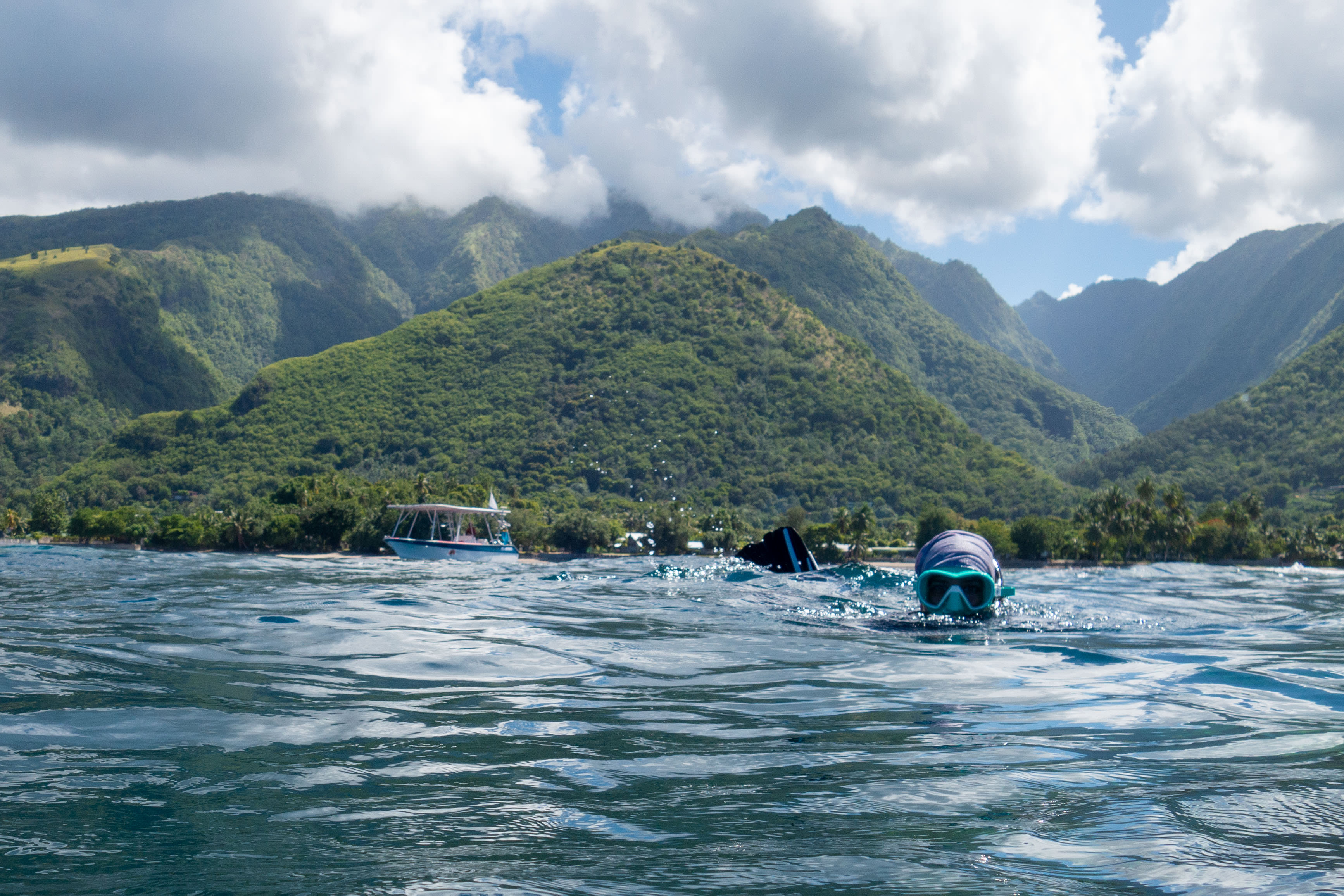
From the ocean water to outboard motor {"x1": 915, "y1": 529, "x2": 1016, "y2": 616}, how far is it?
7.30ft

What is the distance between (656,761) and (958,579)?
1405 cm

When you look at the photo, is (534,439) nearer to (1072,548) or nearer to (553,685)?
(1072,548)

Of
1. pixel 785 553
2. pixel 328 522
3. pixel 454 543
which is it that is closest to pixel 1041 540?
pixel 454 543

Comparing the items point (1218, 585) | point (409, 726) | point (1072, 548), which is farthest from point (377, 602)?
point (1072, 548)

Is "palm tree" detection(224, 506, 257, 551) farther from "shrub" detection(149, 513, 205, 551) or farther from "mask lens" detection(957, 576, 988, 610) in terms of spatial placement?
"mask lens" detection(957, 576, 988, 610)

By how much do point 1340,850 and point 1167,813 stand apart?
0.95m

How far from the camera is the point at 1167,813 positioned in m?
5.47

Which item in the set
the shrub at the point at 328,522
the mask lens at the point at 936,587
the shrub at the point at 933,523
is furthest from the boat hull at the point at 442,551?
the shrub at the point at 933,523

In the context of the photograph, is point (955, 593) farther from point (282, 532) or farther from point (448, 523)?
point (282, 532)

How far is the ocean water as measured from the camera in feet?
14.9

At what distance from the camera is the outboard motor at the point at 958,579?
19562mm

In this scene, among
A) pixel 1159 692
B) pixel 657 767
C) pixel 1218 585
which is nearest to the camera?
pixel 657 767

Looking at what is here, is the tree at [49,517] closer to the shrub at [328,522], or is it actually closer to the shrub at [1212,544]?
the shrub at [328,522]

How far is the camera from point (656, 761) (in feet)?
23.6
